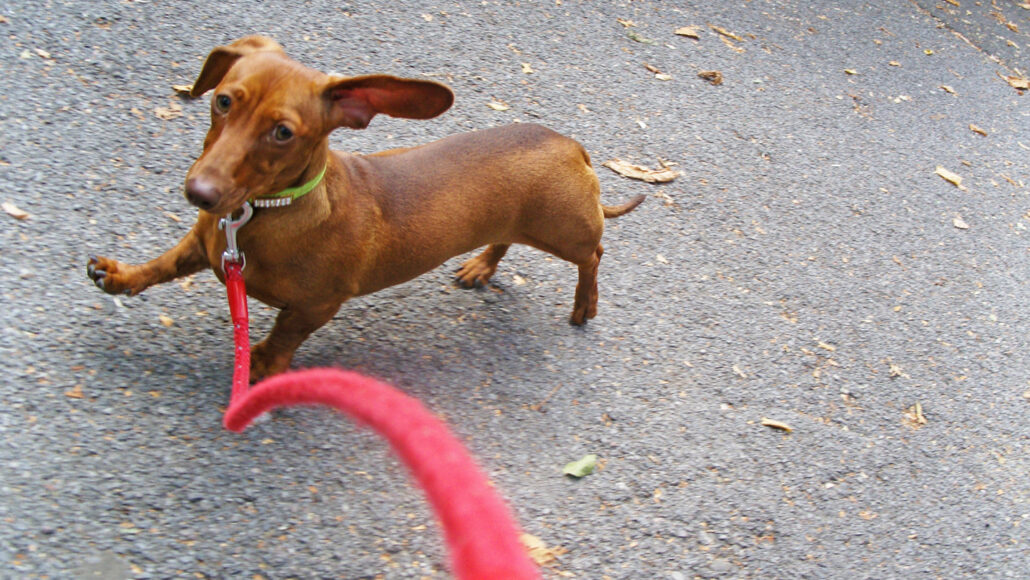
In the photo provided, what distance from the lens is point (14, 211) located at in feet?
9.27

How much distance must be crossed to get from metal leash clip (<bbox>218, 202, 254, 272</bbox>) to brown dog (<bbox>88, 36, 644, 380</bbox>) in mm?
37

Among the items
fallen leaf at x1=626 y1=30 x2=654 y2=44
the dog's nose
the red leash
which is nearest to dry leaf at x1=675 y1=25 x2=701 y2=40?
fallen leaf at x1=626 y1=30 x2=654 y2=44

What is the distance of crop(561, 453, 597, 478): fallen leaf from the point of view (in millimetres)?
2816

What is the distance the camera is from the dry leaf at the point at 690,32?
6000mm

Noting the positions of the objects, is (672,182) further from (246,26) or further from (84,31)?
(84,31)

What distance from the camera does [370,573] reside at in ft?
7.34

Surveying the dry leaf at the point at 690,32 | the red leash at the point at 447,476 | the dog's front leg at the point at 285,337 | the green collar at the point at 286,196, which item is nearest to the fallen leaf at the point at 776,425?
the dog's front leg at the point at 285,337

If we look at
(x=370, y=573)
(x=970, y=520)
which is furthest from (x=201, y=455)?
(x=970, y=520)

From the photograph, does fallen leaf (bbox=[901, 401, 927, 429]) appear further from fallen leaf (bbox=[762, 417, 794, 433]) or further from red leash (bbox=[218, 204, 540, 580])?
red leash (bbox=[218, 204, 540, 580])

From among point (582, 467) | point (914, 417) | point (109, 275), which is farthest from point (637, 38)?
point (109, 275)

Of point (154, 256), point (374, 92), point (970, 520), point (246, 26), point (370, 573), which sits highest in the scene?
point (374, 92)

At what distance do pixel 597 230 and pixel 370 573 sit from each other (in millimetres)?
1612

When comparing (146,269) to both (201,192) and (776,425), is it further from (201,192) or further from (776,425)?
(776,425)

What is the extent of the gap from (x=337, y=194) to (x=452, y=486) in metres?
1.91
